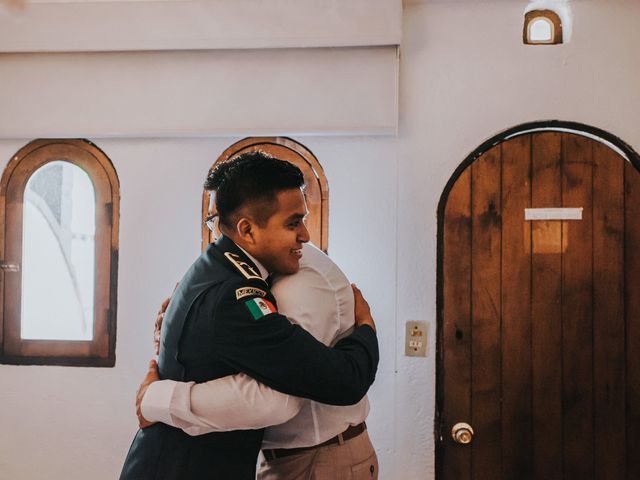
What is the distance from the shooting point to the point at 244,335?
1.20 meters

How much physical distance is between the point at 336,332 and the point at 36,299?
68.1 inches

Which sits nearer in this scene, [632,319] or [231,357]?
[231,357]

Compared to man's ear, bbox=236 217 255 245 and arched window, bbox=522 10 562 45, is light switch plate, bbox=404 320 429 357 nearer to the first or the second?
man's ear, bbox=236 217 255 245

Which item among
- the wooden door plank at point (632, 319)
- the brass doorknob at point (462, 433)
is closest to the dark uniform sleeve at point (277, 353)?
the brass doorknob at point (462, 433)

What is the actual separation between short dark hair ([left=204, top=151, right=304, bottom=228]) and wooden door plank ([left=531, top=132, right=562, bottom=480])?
1.25 meters

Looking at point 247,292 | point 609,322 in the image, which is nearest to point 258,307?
point 247,292

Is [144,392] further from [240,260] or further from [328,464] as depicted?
[328,464]

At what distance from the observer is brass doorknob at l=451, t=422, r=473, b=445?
84.2 inches

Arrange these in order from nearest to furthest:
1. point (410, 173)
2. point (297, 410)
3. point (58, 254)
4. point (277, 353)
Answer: point (277, 353) → point (297, 410) → point (410, 173) → point (58, 254)

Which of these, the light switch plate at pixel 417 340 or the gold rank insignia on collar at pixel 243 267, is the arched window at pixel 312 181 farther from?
the gold rank insignia on collar at pixel 243 267

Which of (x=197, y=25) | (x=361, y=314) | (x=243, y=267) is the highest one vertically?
(x=197, y=25)

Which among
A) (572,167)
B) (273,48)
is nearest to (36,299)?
(273,48)

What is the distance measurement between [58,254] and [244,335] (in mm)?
1644

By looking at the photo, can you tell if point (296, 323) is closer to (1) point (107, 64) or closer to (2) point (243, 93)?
(2) point (243, 93)
